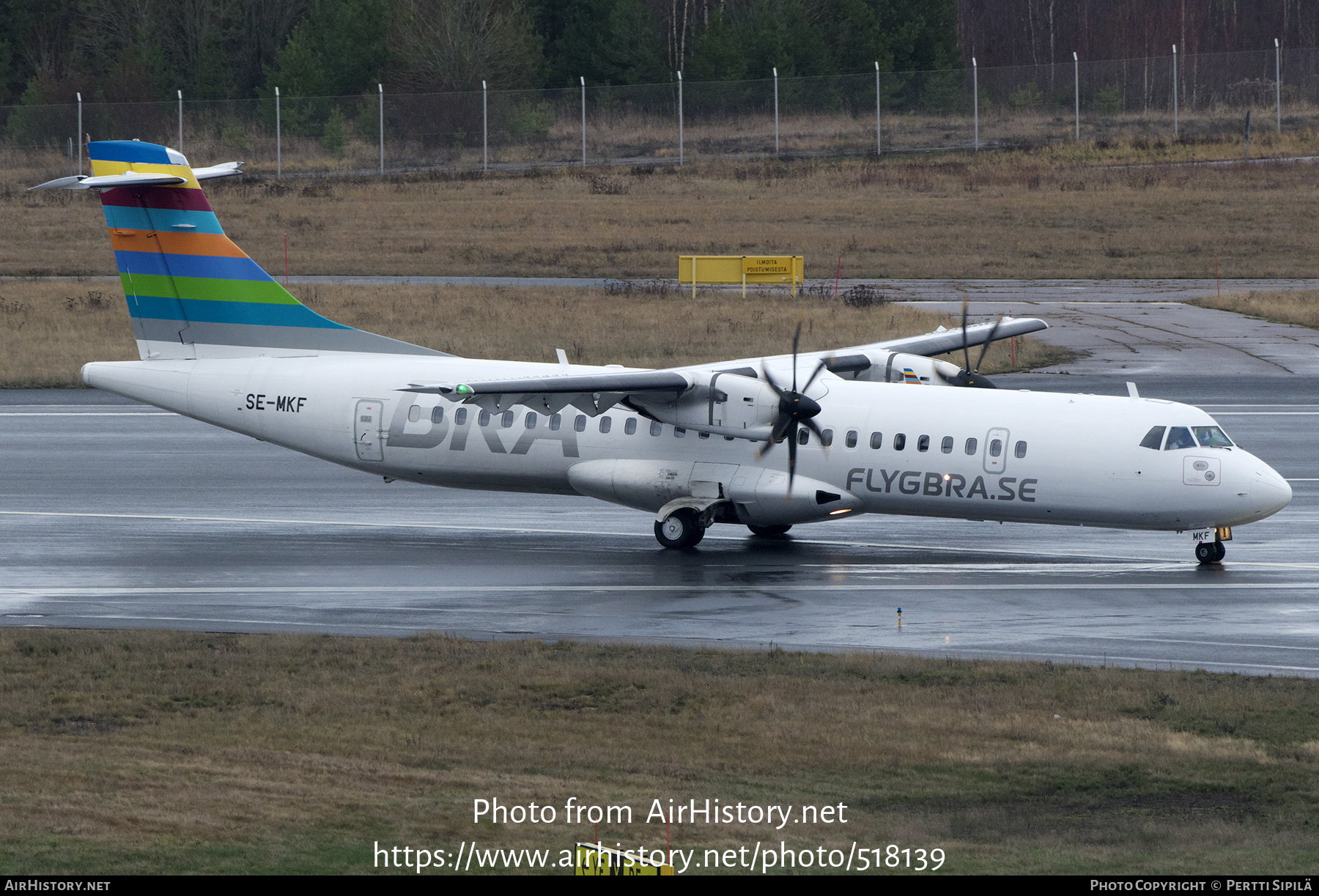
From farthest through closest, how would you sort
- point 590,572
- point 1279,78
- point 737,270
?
point 1279,78, point 737,270, point 590,572

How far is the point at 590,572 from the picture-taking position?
966 inches

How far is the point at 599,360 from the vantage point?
46.2 metres

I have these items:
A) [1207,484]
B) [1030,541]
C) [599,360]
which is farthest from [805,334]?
[1207,484]

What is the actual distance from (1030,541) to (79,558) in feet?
53.0

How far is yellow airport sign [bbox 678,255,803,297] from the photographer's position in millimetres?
60125

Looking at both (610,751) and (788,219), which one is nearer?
(610,751)

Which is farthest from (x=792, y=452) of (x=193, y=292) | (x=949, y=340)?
(x=193, y=292)

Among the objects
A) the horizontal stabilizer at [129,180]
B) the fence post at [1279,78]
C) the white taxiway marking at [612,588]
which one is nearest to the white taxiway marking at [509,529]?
the white taxiway marking at [612,588]

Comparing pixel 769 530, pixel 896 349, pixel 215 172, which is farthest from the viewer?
pixel 896 349

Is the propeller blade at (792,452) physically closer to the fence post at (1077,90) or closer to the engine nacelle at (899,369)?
the engine nacelle at (899,369)

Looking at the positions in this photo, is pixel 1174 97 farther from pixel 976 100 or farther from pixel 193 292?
pixel 193 292

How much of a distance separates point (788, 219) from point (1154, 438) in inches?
2125

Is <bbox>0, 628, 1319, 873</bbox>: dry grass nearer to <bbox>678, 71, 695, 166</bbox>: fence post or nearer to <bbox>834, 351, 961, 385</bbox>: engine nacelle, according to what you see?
<bbox>834, 351, 961, 385</bbox>: engine nacelle

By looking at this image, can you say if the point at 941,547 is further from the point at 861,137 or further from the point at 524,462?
the point at 861,137
